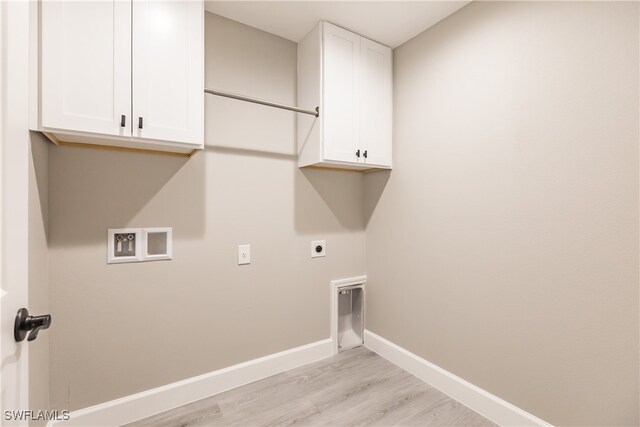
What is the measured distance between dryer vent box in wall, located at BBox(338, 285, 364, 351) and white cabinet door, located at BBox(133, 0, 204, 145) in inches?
70.5

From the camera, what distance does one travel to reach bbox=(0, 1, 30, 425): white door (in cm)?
69

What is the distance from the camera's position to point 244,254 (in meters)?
2.03

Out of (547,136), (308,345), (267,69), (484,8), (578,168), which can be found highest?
(484,8)

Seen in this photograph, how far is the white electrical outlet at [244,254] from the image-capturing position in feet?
6.59

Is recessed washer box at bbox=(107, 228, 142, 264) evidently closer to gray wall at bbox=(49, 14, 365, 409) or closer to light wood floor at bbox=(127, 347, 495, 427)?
gray wall at bbox=(49, 14, 365, 409)

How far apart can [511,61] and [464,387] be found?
195 cm

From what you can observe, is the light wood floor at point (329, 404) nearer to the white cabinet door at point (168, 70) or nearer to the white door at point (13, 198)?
the white door at point (13, 198)

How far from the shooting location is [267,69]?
2.12m

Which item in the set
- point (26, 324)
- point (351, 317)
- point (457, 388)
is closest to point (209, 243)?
point (26, 324)

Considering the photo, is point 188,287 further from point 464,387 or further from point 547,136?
point 547,136

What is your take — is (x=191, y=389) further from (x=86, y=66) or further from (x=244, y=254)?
(x=86, y=66)

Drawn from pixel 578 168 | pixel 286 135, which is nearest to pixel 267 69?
pixel 286 135

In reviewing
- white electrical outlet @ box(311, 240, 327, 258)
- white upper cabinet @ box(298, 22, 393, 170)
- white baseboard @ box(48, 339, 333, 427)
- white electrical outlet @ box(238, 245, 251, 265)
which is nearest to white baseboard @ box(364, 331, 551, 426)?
white baseboard @ box(48, 339, 333, 427)

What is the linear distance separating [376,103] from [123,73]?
5.26ft
